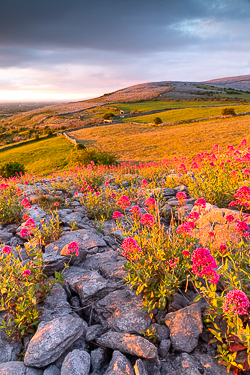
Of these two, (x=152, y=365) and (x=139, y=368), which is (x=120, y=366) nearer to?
(x=139, y=368)

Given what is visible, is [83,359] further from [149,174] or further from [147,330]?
[149,174]

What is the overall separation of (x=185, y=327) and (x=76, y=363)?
133 cm

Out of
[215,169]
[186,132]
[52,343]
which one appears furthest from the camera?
[186,132]

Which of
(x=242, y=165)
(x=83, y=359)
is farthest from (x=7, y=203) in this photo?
(x=242, y=165)

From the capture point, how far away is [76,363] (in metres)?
2.53

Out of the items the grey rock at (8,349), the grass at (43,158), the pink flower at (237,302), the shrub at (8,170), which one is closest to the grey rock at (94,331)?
the grey rock at (8,349)

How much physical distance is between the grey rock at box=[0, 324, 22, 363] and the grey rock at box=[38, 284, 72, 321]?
42 centimetres

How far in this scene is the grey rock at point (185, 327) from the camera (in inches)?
107

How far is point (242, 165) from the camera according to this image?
7977mm

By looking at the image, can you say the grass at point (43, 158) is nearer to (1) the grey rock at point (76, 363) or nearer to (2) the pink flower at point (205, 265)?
(1) the grey rock at point (76, 363)

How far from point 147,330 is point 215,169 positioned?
6.21m

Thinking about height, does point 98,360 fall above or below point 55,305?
below

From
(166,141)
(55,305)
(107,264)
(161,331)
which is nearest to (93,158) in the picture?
(166,141)

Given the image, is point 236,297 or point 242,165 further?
point 242,165
